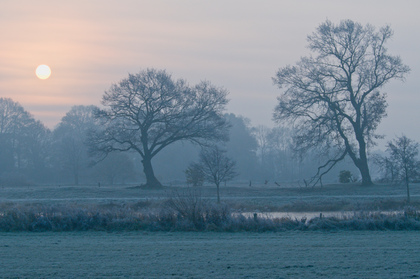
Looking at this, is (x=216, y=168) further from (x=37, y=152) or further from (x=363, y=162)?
(x=37, y=152)

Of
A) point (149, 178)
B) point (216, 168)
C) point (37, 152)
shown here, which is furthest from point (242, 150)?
point (216, 168)

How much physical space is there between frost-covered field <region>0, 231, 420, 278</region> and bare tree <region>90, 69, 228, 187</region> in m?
33.8

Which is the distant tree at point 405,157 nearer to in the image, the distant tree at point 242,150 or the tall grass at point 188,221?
the tall grass at point 188,221

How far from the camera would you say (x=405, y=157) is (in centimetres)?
3155

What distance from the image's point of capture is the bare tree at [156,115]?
166 feet

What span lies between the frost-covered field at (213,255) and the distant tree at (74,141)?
48441 millimetres

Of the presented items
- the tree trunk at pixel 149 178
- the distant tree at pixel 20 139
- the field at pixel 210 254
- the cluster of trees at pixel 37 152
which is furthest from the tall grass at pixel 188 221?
the distant tree at pixel 20 139

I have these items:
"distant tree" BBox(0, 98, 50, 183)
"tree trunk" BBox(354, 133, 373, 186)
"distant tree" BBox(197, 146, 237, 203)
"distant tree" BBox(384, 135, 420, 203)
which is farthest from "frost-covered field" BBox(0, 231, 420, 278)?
"distant tree" BBox(0, 98, 50, 183)

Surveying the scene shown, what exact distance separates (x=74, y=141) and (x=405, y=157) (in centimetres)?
6093

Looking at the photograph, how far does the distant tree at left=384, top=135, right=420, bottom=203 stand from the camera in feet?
103

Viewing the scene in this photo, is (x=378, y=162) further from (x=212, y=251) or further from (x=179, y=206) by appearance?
(x=212, y=251)

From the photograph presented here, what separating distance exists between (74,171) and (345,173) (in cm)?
4468

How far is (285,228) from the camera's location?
1838cm

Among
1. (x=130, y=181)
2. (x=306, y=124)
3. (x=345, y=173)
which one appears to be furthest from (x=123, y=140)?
(x=130, y=181)
